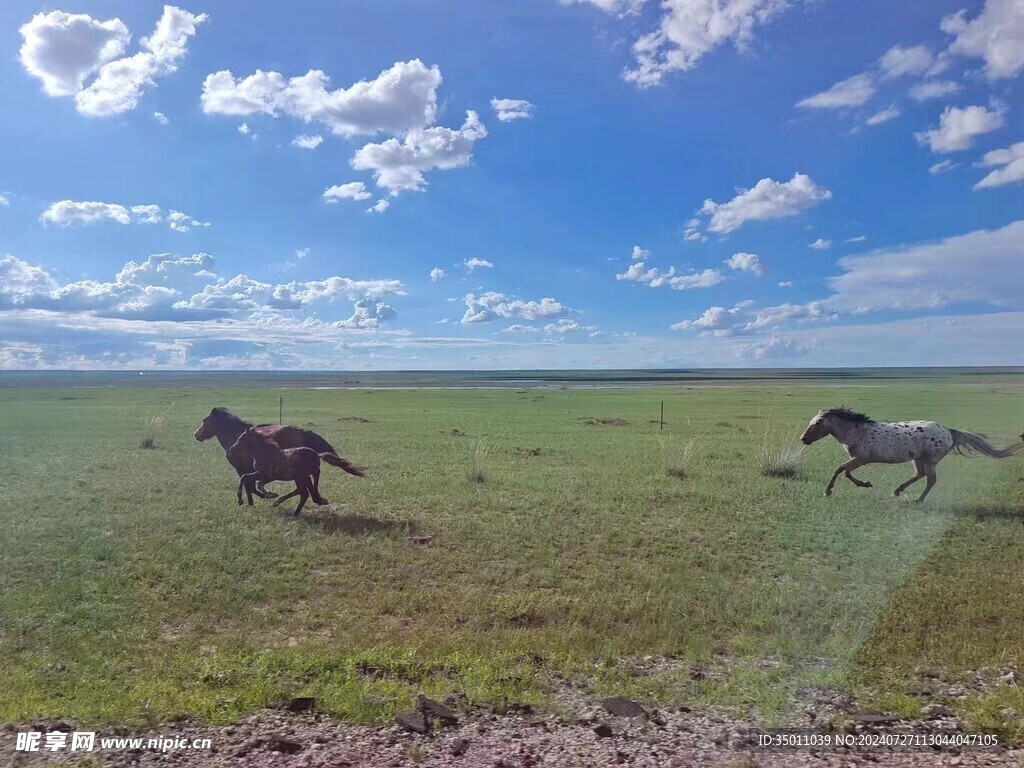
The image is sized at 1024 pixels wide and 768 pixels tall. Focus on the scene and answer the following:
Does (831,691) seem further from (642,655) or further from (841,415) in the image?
(841,415)

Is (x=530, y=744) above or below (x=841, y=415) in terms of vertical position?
below

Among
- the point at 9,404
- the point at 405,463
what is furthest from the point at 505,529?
the point at 9,404

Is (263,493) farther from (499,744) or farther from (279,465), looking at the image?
(499,744)

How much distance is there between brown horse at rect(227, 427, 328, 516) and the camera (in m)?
10.7

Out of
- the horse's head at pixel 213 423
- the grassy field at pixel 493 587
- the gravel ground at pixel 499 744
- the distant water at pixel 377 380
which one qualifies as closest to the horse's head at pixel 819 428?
the grassy field at pixel 493 587

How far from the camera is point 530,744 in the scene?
170 inches

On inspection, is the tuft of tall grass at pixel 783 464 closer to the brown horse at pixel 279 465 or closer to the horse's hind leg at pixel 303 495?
the brown horse at pixel 279 465

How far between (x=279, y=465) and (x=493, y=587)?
456 cm

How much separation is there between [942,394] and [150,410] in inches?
1626

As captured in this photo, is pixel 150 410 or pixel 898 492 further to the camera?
pixel 150 410

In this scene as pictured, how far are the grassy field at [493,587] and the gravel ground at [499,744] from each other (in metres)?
0.23

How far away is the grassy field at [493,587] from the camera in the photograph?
525 centimetres

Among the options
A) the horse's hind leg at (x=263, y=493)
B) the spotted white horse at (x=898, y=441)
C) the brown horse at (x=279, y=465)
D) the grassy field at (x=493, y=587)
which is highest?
the spotted white horse at (x=898, y=441)

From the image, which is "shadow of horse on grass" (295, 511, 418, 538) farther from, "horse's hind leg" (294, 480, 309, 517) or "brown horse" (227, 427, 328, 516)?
"brown horse" (227, 427, 328, 516)
